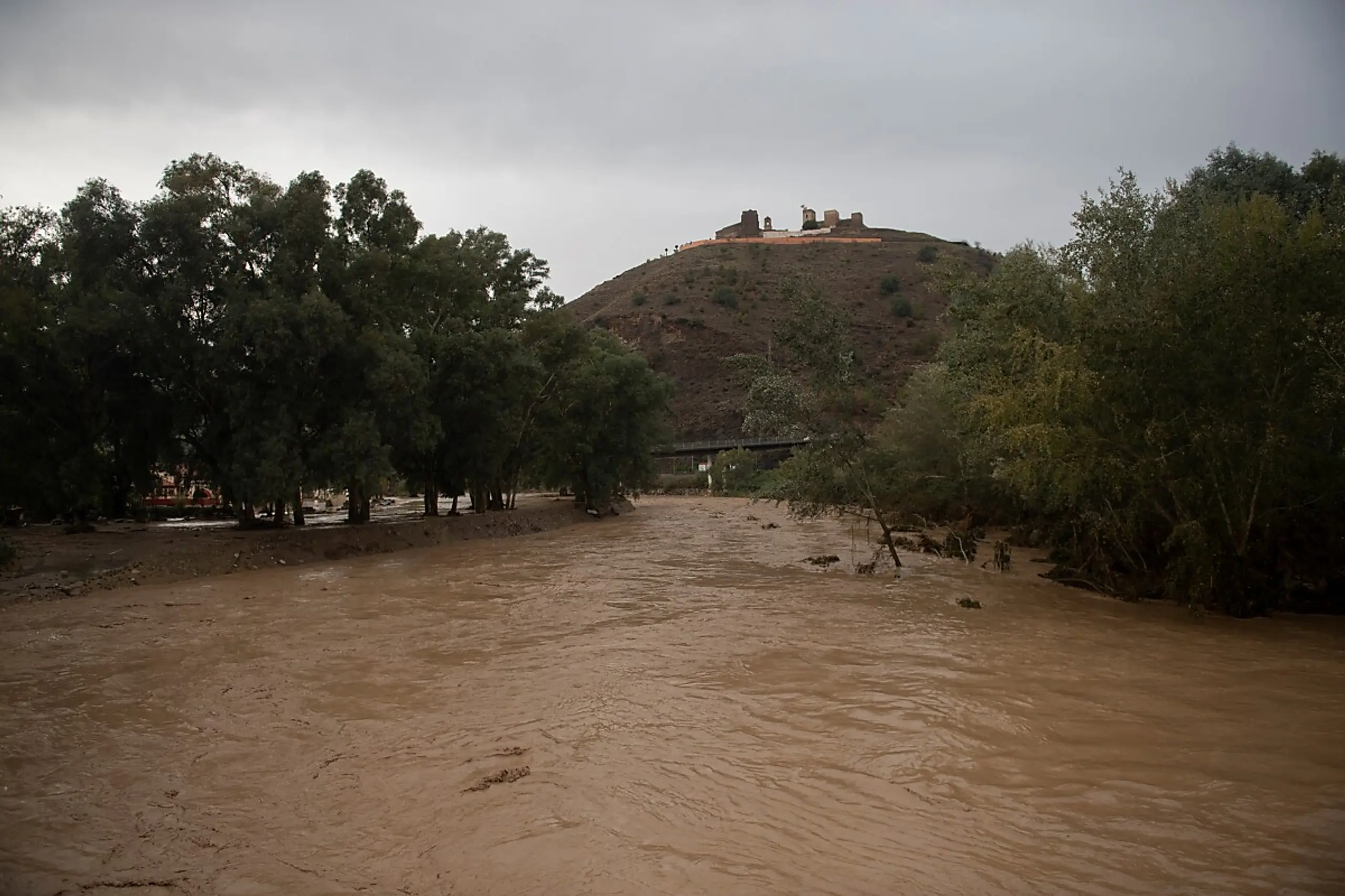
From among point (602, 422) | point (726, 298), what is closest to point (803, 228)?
point (726, 298)

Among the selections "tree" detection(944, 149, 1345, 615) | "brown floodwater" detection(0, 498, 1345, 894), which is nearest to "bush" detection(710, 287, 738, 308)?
"tree" detection(944, 149, 1345, 615)

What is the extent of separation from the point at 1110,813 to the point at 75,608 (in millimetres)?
20482

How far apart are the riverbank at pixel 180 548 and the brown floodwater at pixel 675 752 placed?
3955 millimetres

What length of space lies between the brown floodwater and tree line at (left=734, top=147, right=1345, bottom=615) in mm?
1747

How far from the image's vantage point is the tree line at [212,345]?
24.4 metres

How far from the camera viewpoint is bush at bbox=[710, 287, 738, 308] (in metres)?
107

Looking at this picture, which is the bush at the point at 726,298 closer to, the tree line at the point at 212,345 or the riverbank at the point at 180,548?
the riverbank at the point at 180,548

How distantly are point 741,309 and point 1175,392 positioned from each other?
93.1 metres

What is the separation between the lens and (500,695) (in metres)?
11.0

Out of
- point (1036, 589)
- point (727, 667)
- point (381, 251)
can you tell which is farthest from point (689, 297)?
point (727, 667)

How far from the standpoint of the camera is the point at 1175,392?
1477cm

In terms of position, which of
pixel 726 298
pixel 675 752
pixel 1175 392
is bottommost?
pixel 675 752

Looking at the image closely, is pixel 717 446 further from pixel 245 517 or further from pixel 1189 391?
pixel 1189 391

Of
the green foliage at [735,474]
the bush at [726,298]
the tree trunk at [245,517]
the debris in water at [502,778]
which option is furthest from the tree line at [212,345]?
the bush at [726,298]
